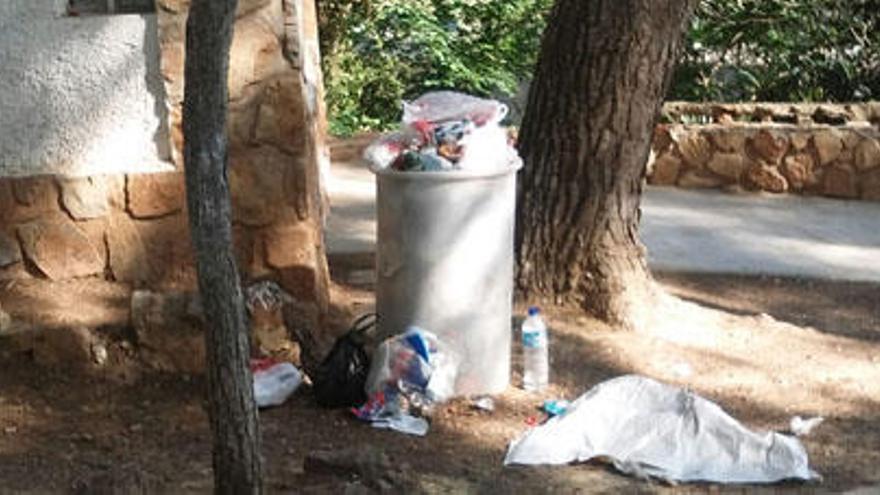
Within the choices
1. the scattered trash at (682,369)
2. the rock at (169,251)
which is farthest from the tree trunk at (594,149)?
the rock at (169,251)

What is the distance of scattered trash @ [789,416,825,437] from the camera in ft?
17.6

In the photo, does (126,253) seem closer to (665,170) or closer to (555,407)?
(555,407)

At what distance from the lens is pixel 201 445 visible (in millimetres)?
4996

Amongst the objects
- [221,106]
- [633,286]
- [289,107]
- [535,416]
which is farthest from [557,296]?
[221,106]

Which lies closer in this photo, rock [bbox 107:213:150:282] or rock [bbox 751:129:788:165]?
rock [bbox 107:213:150:282]

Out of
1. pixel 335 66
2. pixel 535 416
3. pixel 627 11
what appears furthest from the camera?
pixel 335 66

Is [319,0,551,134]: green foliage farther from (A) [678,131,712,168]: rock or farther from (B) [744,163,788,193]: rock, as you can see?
(B) [744,163,788,193]: rock

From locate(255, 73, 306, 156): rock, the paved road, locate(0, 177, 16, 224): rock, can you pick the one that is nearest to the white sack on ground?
locate(255, 73, 306, 156): rock

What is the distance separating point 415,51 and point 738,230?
5175 mm

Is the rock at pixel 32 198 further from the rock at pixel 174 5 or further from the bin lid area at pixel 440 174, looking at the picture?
the bin lid area at pixel 440 174

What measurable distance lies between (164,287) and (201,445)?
0.96 metres

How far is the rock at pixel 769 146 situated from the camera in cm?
980

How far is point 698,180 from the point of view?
1009 cm

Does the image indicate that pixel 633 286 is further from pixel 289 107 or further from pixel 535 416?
pixel 289 107
